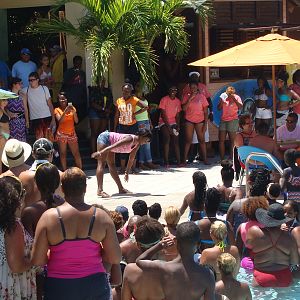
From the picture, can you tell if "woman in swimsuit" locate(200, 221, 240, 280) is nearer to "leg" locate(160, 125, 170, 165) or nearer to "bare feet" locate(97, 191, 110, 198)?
"bare feet" locate(97, 191, 110, 198)

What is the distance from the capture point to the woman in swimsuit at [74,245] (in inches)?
208

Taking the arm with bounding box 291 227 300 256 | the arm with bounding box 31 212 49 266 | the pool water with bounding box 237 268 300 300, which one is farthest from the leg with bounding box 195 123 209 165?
the arm with bounding box 31 212 49 266

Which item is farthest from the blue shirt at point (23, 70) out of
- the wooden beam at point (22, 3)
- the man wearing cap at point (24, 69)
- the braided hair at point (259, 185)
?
the braided hair at point (259, 185)

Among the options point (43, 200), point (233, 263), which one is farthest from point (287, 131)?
point (43, 200)

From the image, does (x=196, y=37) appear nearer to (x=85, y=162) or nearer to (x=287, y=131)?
(x=85, y=162)

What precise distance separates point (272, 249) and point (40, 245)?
337 cm

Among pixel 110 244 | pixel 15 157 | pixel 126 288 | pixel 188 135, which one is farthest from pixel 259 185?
pixel 188 135

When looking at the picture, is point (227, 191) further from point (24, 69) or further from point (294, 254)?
point (24, 69)

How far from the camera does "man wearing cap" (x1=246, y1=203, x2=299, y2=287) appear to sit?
8055 mm

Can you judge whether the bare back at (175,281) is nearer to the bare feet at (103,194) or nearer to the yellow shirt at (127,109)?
the bare feet at (103,194)

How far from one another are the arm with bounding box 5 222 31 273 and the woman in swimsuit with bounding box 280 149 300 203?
4.95 m

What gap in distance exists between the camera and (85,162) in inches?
615

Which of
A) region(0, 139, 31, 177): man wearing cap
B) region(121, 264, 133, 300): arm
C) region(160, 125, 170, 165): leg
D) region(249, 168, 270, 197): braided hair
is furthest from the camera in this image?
region(160, 125, 170, 165): leg

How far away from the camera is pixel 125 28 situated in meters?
15.0
